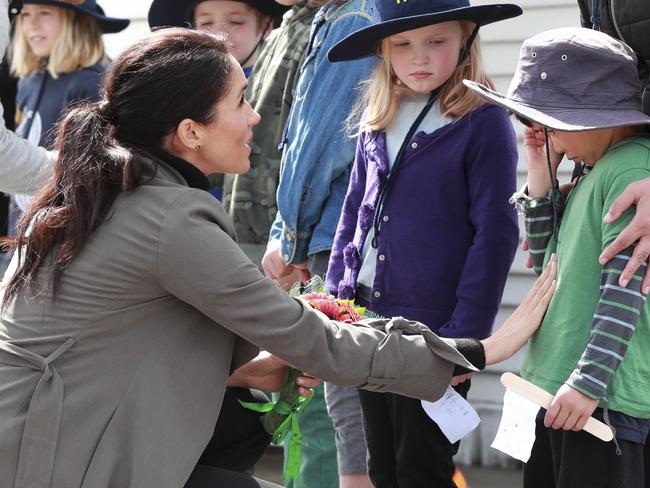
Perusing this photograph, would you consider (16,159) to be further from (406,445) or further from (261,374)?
(406,445)

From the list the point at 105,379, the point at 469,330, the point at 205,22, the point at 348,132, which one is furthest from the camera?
the point at 205,22

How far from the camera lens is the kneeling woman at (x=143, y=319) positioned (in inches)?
113

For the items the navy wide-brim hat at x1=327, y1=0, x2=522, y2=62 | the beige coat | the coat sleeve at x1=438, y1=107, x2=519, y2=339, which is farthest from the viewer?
the navy wide-brim hat at x1=327, y1=0, x2=522, y2=62

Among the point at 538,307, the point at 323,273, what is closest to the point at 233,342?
the point at 538,307

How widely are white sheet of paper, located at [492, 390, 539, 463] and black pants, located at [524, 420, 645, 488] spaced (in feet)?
0.29

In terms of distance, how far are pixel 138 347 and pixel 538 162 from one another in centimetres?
127

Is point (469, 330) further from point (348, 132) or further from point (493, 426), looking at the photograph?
point (493, 426)

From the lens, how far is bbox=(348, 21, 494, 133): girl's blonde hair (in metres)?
3.69

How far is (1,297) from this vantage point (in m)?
3.07

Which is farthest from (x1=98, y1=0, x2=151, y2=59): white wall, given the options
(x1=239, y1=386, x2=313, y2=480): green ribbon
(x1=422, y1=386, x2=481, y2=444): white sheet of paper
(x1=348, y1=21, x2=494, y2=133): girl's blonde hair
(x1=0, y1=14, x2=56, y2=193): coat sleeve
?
(x1=422, y1=386, x2=481, y2=444): white sheet of paper

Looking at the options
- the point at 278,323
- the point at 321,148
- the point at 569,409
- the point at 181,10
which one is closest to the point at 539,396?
the point at 569,409

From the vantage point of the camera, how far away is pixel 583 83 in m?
3.03

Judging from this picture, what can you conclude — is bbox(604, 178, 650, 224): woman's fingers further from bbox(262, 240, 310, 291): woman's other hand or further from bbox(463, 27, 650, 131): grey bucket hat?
bbox(262, 240, 310, 291): woman's other hand

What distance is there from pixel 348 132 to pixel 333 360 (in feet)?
4.40
